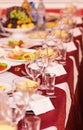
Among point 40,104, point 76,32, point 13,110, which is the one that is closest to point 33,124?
point 13,110

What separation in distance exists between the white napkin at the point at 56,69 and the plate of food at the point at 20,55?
124 mm

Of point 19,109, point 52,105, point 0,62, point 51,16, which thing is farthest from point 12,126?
point 51,16

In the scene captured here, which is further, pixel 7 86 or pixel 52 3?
pixel 52 3

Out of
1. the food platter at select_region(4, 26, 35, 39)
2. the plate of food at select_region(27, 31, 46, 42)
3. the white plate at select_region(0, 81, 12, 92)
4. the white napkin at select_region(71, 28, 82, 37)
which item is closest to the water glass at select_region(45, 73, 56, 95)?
the white plate at select_region(0, 81, 12, 92)

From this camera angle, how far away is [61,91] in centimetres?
174

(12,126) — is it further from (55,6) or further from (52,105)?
(55,6)

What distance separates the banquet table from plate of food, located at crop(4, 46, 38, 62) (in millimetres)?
47

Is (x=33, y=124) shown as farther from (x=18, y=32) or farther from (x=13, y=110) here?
(x=18, y=32)

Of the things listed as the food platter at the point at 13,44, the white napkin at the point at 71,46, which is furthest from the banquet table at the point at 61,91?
the food platter at the point at 13,44

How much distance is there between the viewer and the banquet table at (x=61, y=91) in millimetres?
1468

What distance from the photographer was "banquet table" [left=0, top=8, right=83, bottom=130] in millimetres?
1468

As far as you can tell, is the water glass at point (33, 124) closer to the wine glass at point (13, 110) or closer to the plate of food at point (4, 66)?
the wine glass at point (13, 110)

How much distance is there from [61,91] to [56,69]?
0.29 m

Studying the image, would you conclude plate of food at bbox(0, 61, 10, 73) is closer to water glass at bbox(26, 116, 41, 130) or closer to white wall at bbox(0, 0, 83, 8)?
water glass at bbox(26, 116, 41, 130)
